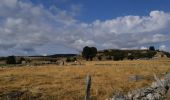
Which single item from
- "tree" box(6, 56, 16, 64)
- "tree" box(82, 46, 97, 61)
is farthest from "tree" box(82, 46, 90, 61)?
"tree" box(6, 56, 16, 64)

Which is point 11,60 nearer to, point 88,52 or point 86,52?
point 86,52

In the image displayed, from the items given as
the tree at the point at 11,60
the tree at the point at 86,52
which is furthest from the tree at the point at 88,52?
the tree at the point at 11,60

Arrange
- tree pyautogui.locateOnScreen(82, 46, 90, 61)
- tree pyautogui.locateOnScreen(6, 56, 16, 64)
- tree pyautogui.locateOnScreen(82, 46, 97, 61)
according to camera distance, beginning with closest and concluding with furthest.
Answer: tree pyautogui.locateOnScreen(6, 56, 16, 64), tree pyautogui.locateOnScreen(82, 46, 90, 61), tree pyautogui.locateOnScreen(82, 46, 97, 61)

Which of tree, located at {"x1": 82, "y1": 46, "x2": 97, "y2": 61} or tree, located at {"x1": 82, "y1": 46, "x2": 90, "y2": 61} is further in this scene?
tree, located at {"x1": 82, "y1": 46, "x2": 97, "y2": 61}

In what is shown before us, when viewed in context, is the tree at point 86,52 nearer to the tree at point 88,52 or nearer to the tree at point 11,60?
the tree at point 88,52

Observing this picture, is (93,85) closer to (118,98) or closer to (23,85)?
(23,85)

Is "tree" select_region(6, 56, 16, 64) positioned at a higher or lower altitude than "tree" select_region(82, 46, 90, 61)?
lower

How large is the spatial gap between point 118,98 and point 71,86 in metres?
14.4

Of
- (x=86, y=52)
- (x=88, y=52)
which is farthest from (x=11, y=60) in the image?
(x=88, y=52)

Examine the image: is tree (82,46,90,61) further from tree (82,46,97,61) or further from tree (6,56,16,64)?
tree (6,56,16,64)

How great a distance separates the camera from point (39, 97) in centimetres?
3434

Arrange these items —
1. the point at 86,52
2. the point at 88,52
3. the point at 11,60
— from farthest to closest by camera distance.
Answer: the point at 88,52
the point at 86,52
the point at 11,60

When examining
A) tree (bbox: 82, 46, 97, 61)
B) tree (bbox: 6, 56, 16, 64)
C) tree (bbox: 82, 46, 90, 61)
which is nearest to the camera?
tree (bbox: 6, 56, 16, 64)

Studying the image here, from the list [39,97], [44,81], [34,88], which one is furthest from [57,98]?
[44,81]
